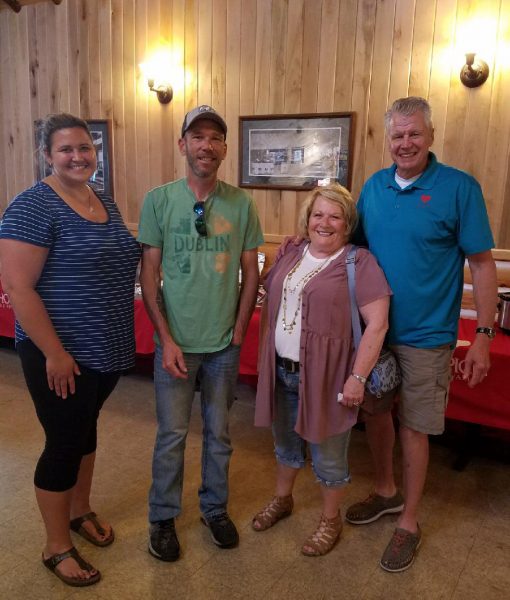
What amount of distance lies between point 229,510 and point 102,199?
1.34 meters

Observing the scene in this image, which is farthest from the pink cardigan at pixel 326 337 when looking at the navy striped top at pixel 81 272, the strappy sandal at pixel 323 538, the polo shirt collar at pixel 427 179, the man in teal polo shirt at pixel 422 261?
the navy striped top at pixel 81 272

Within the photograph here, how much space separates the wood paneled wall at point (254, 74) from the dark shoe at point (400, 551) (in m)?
1.96

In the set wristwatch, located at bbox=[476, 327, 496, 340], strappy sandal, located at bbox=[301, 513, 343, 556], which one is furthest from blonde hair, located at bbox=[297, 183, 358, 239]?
strappy sandal, located at bbox=[301, 513, 343, 556]

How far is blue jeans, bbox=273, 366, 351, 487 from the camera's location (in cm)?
182

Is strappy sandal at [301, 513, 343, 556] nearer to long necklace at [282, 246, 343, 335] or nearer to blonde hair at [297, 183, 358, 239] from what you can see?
long necklace at [282, 246, 343, 335]

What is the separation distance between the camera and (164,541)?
1.87 m

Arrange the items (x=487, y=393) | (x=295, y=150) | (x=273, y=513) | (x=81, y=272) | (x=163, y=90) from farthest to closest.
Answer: (x=163, y=90) < (x=295, y=150) < (x=487, y=393) < (x=273, y=513) < (x=81, y=272)

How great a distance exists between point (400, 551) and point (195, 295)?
117 cm

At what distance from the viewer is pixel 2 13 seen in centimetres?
474

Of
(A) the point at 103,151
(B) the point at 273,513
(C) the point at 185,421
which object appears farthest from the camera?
(A) the point at 103,151

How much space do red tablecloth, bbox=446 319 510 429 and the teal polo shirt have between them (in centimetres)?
50

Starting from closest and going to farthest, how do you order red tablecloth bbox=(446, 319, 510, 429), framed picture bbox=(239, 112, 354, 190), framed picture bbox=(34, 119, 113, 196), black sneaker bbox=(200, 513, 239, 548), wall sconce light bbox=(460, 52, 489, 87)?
black sneaker bbox=(200, 513, 239, 548), red tablecloth bbox=(446, 319, 510, 429), wall sconce light bbox=(460, 52, 489, 87), framed picture bbox=(239, 112, 354, 190), framed picture bbox=(34, 119, 113, 196)

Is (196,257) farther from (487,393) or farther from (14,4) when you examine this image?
(14,4)

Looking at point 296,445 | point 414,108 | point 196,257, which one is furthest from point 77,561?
point 414,108
